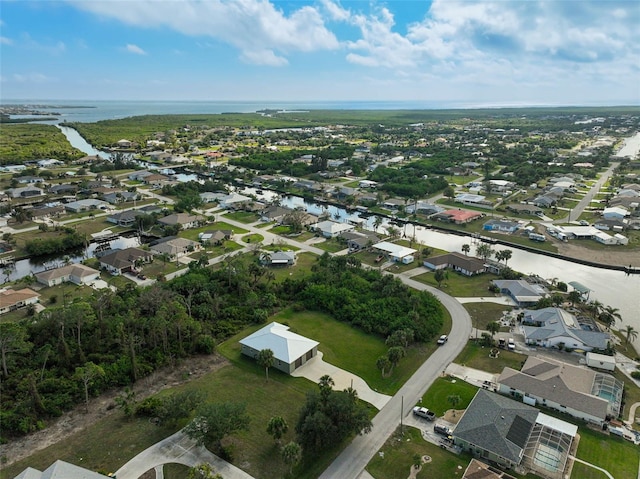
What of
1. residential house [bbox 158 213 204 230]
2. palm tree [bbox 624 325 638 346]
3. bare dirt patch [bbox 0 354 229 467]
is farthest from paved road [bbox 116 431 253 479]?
residential house [bbox 158 213 204 230]

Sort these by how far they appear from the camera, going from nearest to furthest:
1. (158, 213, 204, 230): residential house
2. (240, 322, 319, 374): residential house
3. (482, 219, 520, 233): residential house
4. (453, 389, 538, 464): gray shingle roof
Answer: (453, 389, 538, 464): gray shingle roof
(240, 322, 319, 374): residential house
(482, 219, 520, 233): residential house
(158, 213, 204, 230): residential house

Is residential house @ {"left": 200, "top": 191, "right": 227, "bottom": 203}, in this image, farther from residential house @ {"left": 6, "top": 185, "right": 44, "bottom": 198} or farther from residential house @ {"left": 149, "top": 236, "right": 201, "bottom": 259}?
residential house @ {"left": 6, "top": 185, "right": 44, "bottom": 198}

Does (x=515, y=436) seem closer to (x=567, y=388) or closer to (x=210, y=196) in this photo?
(x=567, y=388)

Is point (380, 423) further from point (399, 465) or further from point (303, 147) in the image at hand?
point (303, 147)

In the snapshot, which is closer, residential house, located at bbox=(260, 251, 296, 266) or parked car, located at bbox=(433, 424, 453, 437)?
parked car, located at bbox=(433, 424, 453, 437)

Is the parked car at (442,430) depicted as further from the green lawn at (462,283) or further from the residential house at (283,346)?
the green lawn at (462,283)

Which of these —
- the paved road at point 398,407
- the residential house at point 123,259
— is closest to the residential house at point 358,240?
the paved road at point 398,407
